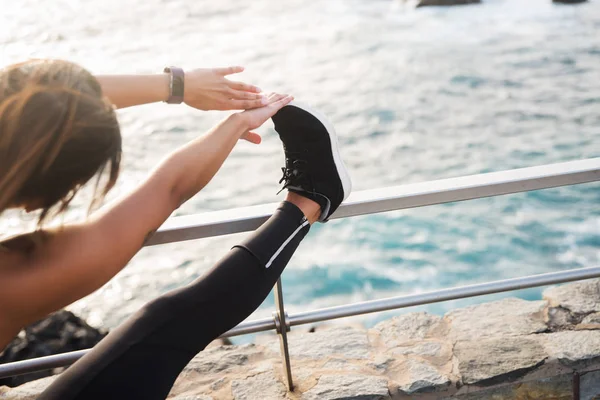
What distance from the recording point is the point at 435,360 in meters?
1.80

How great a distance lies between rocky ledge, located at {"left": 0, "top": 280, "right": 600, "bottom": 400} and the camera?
5.46ft

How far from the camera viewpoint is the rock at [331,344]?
6.31 ft

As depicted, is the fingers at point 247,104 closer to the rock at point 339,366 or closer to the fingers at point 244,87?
the fingers at point 244,87

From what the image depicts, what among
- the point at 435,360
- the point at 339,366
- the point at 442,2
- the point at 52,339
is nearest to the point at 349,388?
the point at 339,366

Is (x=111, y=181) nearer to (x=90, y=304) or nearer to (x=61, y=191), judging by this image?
(x=61, y=191)

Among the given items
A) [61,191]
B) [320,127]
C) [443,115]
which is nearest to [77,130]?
[61,191]

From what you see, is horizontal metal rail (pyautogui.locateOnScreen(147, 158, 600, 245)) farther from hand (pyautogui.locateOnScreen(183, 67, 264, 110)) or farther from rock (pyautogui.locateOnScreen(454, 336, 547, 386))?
rock (pyautogui.locateOnScreen(454, 336, 547, 386))

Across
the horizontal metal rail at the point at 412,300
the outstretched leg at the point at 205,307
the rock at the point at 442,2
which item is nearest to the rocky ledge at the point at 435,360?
the horizontal metal rail at the point at 412,300

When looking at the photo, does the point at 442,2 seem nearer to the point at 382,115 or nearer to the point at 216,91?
the point at 382,115

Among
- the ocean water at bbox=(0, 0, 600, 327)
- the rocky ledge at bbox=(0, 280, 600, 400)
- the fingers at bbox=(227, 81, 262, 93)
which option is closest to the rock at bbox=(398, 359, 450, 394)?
the rocky ledge at bbox=(0, 280, 600, 400)

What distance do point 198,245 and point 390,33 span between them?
31.8ft

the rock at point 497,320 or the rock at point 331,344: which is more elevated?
the rock at point 331,344

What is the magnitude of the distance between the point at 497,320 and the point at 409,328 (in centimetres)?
27

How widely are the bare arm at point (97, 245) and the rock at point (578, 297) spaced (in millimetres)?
1261
